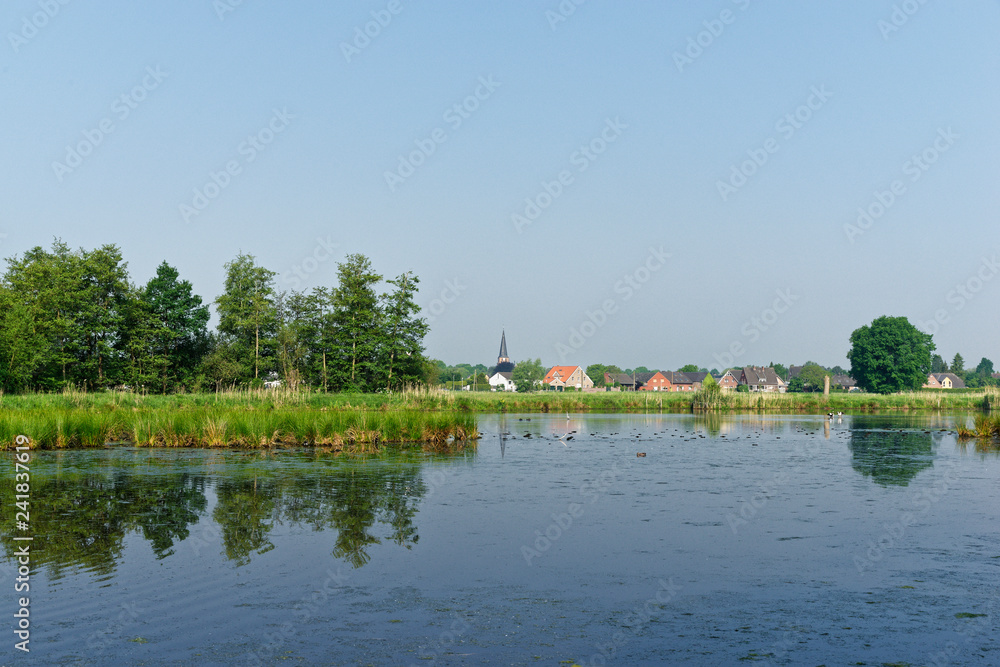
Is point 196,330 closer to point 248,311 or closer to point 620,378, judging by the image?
point 248,311

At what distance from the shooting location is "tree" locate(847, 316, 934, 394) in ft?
391

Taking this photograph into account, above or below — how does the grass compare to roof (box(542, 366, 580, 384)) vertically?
below

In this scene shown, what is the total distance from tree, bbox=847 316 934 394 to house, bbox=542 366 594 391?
5585 cm

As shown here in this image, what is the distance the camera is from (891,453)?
2842cm

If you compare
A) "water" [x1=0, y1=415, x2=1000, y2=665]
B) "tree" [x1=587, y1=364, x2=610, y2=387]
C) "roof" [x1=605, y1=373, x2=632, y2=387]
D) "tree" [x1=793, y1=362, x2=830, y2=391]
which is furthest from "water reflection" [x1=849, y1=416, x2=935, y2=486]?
"tree" [x1=587, y1=364, x2=610, y2=387]

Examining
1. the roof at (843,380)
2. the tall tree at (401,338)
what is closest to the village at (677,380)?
the roof at (843,380)

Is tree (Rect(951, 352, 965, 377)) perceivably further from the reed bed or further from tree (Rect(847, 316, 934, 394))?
the reed bed

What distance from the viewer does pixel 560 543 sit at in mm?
12852

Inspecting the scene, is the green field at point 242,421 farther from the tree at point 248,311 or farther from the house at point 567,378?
the house at point 567,378

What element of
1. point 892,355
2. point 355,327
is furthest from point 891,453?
point 892,355

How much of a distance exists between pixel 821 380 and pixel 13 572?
170039 millimetres

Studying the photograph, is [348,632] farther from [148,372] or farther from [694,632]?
[148,372]

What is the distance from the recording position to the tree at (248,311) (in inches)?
2660

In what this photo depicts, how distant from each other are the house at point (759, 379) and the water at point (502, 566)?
468ft
